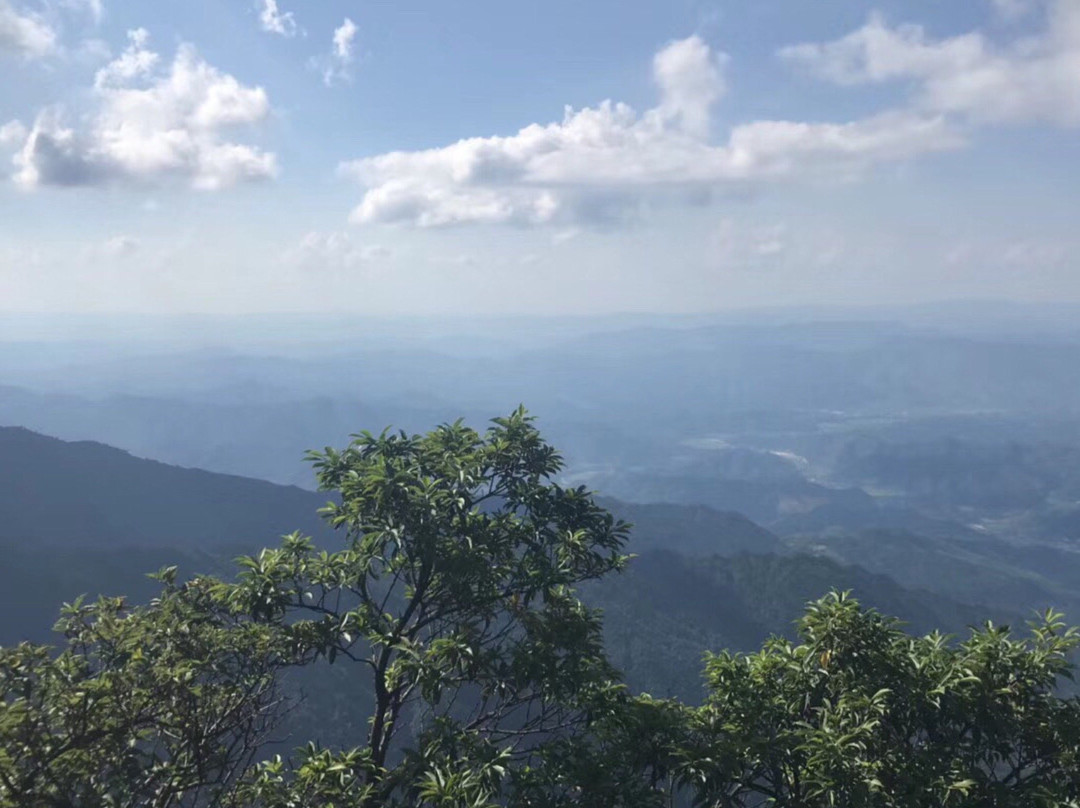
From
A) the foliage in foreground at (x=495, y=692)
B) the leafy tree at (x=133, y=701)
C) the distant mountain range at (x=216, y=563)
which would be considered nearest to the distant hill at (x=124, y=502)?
the distant mountain range at (x=216, y=563)

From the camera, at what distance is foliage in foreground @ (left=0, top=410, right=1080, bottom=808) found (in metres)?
10.3

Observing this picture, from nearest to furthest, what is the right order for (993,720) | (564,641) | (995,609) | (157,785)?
(993,720)
(157,785)
(564,641)
(995,609)

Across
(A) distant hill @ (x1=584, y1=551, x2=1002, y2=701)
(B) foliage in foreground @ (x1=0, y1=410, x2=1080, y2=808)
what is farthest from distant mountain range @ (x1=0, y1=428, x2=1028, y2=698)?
(B) foliage in foreground @ (x1=0, y1=410, x2=1080, y2=808)

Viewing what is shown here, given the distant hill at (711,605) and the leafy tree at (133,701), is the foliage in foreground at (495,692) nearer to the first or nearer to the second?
the leafy tree at (133,701)

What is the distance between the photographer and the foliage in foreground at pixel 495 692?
1030cm

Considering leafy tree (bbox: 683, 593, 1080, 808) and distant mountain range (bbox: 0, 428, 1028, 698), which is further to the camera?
distant mountain range (bbox: 0, 428, 1028, 698)

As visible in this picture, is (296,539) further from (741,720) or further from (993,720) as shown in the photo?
(993,720)

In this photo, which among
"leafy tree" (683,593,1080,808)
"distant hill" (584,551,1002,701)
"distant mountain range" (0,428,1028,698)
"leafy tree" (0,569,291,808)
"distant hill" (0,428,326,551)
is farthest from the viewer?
"distant hill" (0,428,326,551)

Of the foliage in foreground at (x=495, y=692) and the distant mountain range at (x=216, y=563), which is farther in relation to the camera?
the distant mountain range at (x=216, y=563)

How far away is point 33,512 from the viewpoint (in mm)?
127125

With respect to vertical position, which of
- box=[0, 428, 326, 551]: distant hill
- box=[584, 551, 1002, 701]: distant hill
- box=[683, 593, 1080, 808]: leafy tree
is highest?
box=[683, 593, 1080, 808]: leafy tree

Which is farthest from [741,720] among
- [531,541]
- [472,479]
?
[472,479]

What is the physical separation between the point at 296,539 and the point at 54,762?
507 centimetres

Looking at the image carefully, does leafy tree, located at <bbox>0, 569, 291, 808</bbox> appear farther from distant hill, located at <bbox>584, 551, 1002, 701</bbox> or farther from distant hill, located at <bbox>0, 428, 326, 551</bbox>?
distant hill, located at <bbox>0, 428, 326, 551</bbox>
